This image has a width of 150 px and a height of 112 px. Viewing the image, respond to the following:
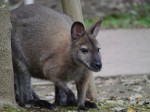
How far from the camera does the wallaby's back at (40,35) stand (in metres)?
6.11

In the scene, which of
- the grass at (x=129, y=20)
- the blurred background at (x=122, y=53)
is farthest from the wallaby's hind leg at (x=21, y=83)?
the grass at (x=129, y=20)

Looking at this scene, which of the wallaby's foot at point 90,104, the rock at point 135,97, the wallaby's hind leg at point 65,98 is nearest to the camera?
the wallaby's foot at point 90,104

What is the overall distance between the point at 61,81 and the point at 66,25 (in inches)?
29.1

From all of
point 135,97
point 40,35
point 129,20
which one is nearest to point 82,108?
point 40,35

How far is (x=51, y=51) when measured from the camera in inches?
240

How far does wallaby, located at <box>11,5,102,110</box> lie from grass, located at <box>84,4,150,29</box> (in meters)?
7.52

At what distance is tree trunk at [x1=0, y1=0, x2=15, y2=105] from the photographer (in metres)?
5.52

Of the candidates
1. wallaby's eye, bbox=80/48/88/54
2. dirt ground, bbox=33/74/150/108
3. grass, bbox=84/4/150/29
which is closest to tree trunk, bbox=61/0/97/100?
dirt ground, bbox=33/74/150/108

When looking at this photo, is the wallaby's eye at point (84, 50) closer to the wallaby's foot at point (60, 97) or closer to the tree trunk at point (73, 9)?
the wallaby's foot at point (60, 97)

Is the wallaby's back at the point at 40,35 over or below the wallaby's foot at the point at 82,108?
over

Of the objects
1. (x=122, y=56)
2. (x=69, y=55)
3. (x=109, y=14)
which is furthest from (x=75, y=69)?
(x=109, y=14)

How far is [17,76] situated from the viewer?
6141 millimetres

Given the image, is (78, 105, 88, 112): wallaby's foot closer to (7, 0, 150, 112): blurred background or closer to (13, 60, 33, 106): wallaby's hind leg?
(7, 0, 150, 112): blurred background

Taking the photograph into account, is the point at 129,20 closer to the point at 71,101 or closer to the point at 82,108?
the point at 71,101
